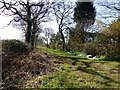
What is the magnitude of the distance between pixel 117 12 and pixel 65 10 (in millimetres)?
21235

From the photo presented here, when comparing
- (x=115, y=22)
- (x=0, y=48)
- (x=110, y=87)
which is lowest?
(x=110, y=87)

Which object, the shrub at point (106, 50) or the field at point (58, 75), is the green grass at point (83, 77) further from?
the shrub at point (106, 50)

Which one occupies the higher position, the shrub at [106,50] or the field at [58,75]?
the shrub at [106,50]

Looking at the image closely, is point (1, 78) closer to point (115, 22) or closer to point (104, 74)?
point (104, 74)

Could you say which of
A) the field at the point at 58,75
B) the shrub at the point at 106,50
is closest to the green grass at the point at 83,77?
the field at the point at 58,75

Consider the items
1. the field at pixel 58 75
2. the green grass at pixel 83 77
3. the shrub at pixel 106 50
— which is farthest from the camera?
the shrub at pixel 106 50

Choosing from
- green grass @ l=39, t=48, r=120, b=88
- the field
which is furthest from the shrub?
green grass @ l=39, t=48, r=120, b=88

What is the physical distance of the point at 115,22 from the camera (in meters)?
21.9

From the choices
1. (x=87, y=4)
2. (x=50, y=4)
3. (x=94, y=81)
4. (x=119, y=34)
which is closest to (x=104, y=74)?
(x=94, y=81)

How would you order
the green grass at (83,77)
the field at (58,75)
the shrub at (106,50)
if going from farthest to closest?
the shrub at (106,50) < the field at (58,75) < the green grass at (83,77)

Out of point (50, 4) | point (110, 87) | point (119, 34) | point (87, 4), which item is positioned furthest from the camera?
point (87, 4)

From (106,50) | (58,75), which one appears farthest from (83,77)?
(106,50)

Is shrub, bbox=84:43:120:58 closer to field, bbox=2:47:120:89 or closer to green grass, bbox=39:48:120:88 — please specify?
field, bbox=2:47:120:89

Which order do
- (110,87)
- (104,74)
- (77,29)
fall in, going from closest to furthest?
(110,87)
(104,74)
(77,29)
